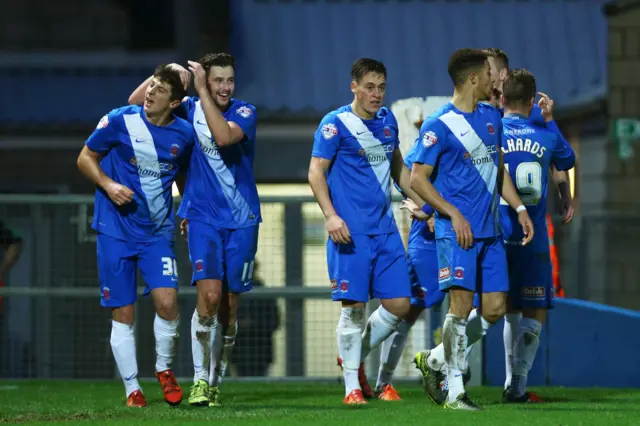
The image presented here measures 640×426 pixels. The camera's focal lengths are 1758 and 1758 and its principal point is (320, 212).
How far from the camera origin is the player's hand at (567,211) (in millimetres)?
11742

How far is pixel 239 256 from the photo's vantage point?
37.7 ft

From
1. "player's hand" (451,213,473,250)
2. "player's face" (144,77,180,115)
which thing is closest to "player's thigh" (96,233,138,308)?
"player's face" (144,77,180,115)

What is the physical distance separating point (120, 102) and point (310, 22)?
115 inches

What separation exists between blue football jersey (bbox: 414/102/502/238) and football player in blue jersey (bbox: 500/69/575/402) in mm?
898

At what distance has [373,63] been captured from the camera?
37.1ft

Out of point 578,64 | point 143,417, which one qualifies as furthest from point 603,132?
point 143,417

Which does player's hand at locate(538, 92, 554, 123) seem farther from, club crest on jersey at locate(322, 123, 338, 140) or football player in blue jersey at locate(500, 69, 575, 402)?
club crest on jersey at locate(322, 123, 338, 140)

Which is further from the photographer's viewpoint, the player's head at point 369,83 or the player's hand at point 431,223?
the player's hand at point 431,223

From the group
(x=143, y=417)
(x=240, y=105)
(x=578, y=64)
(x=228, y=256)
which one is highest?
(x=578, y=64)

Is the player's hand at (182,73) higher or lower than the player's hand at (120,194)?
higher

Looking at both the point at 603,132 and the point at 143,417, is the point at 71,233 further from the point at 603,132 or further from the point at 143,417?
the point at 603,132

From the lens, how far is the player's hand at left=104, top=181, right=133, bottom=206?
10953mm

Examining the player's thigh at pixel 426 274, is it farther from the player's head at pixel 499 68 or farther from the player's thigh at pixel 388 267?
the player's head at pixel 499 68

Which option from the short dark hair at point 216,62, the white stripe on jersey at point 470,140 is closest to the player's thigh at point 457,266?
the white stripe on jersey at point 470,140
